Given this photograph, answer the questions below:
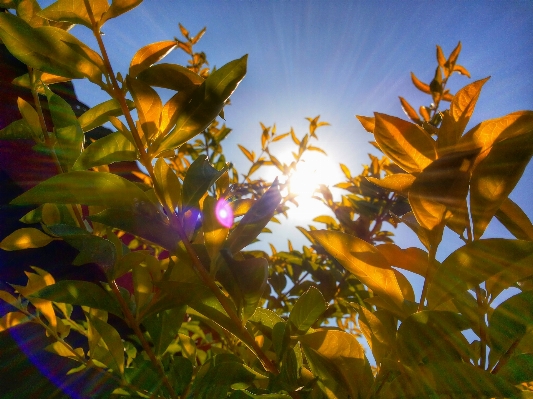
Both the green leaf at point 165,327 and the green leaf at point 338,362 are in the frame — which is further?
the green leaf at point 165,327

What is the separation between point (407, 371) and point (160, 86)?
53 cm

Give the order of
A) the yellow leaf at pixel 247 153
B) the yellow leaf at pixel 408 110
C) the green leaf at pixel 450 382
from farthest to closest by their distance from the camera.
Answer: the yellow leaf at pixel 247 153, the yellow leaf at pixel 408 110, the green leaf at pixel 450 382

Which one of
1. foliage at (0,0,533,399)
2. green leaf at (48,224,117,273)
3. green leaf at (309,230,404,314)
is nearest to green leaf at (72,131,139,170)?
foliage at (0,0,533,399)

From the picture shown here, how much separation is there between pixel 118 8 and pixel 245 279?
48 cm

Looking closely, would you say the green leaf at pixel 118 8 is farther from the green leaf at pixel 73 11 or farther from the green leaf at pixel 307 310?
the green leaf at pixel 307 310

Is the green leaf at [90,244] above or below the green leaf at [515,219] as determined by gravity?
below

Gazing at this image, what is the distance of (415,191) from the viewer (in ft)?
1.52

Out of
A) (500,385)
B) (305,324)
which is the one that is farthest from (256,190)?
(500,385)

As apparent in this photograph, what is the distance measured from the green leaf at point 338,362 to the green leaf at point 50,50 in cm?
52

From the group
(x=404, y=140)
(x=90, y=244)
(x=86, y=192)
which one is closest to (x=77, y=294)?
(x=90, y=244)

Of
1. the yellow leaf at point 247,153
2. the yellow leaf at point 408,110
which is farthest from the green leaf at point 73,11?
the yellow leaf at point 247,153

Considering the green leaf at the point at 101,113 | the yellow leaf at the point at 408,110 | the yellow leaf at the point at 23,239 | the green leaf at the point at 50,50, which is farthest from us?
the yellow leaf at the point at 408,110

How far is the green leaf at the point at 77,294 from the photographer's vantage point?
21.8 inches

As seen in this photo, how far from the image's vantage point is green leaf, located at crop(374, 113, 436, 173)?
A: 51 centimetres
